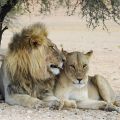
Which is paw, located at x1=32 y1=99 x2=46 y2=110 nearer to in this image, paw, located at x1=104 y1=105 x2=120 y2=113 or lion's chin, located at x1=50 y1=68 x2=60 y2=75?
lion's chin, located at x1=50 y1=68 x2=60 y2=75

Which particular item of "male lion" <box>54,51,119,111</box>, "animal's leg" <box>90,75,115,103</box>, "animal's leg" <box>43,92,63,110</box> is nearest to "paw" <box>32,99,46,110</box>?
"animal's leg" <box>43,92,63,110</box>

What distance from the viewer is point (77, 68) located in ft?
31.0

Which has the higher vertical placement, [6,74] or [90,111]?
[6,74]

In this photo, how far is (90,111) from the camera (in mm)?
9492

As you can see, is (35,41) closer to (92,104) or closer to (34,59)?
(34,59)

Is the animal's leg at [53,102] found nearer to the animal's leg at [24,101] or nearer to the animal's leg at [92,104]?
the animal's leg at [24,101]

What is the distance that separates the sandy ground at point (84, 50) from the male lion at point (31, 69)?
31 cm

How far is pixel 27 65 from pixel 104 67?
884 centimetres

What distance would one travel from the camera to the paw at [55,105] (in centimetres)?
924

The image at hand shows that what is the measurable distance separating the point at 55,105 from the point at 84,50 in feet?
50.6

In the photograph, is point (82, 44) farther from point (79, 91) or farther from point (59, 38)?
point (79, 91)

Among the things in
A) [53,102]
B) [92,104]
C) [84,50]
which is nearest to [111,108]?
[92,104]

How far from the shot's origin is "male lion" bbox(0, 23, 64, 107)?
9.58 meters

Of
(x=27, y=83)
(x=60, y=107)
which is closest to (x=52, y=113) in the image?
(x=60, y=107)
